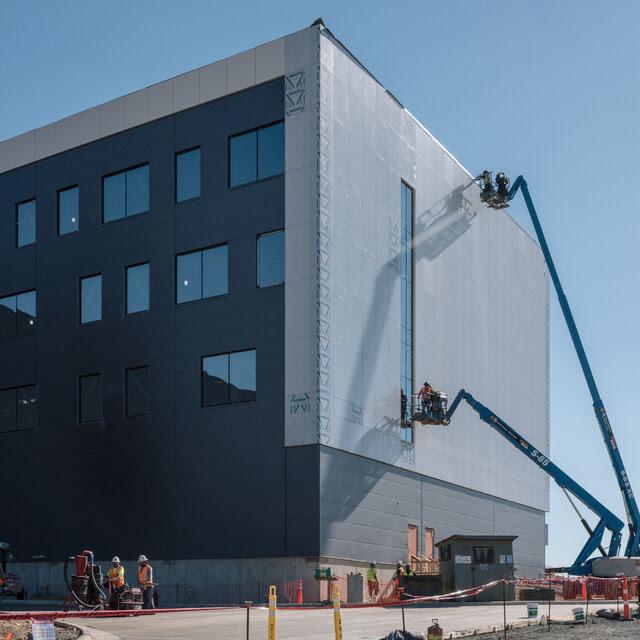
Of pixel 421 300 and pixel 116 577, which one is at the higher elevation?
pixel 421 300

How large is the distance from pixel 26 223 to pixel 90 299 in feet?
22.0

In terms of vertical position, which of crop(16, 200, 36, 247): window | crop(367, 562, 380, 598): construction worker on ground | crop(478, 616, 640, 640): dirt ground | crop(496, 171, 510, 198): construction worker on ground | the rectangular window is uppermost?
crop(496, 171, 510, 198): construction worker on ground

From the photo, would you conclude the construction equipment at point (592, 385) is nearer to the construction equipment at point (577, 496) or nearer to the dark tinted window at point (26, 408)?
the construction equipment at point (577, 496)

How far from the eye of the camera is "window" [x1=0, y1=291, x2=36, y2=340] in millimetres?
53094

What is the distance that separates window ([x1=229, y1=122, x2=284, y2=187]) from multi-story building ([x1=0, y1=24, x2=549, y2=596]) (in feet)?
0.37

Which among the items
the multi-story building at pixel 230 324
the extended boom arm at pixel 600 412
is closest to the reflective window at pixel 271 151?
the multi-story building at pixel 230 324

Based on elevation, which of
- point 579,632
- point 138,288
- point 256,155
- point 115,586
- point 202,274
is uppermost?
point 256,155

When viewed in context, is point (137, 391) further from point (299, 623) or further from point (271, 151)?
point (299, 623)

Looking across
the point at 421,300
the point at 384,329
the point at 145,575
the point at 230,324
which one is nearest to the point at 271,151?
the point at 230,324

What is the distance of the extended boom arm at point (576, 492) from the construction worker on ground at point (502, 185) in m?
13.1

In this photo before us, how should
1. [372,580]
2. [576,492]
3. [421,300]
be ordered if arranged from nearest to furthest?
[372,580], [421,300], [576,492]

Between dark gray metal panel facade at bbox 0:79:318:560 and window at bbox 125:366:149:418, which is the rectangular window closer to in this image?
dark gray metal panel facade at bbox 0:79:318:560

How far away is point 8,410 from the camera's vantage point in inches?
2085

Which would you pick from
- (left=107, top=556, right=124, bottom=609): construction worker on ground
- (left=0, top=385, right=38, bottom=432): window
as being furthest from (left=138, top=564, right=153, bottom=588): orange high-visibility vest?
(left=0, top=385, right=38, bottom=432): window
